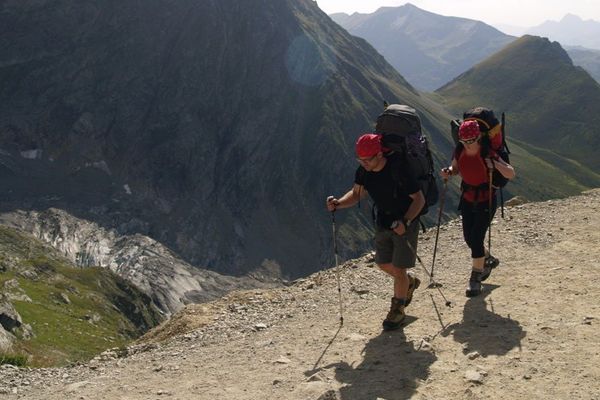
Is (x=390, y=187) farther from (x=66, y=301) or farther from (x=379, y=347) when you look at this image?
(x=66, y=301)

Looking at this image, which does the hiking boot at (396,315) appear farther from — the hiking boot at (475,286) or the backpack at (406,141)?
the hiking boot at (475,286)

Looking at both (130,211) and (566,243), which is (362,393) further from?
(130,211)

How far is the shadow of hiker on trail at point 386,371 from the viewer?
26.3 feet

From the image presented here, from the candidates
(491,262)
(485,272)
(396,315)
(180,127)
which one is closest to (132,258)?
(180,127)

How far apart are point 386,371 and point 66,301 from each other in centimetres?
8390

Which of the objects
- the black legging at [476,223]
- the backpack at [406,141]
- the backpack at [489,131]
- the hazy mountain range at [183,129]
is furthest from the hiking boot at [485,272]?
the hazy mountain range at [183,129]

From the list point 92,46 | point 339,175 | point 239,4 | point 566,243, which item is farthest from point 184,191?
point 566,243

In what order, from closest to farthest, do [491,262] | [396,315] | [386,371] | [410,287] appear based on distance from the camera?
1. [386,371]
2. [396,315]
3. [410,287]
4. [491,262]

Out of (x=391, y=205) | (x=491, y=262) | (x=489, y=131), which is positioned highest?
(x=489, y=131)

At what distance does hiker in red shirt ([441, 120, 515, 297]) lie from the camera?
35.6 ft

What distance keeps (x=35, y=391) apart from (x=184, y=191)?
6200 inches

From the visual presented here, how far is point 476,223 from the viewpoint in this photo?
37.0 ft

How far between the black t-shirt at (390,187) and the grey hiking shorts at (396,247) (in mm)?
254

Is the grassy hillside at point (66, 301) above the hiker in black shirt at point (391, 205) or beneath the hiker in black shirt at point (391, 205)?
beneath
